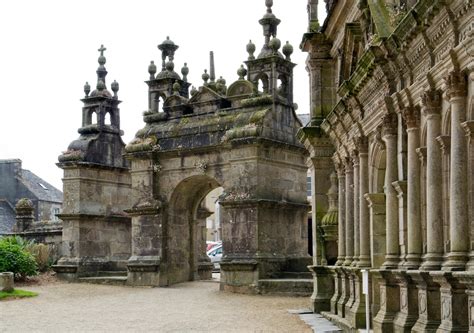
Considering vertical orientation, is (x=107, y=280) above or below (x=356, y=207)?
below

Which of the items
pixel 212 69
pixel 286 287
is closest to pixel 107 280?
pixel 286 287

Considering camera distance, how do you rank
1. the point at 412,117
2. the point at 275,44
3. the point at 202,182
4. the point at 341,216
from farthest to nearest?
1. the point at 202,182
2. the point at 275,44
3. the point at 341,216
4. the point at 412,117

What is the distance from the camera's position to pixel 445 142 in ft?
33.5

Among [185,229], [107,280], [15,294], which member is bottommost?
[15,294]

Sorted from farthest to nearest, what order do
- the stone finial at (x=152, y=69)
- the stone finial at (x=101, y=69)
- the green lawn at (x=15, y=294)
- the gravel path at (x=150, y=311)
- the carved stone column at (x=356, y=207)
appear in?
the stone finial at (x=101, y=69) < the stone finial at (x=152, y=69) < the green lawn at (x=15, y=294) < the gravel path at (x=150, y=311) < the carved stone column at (x=356, y=207)

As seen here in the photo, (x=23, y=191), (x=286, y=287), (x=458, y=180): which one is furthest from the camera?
(x=23, y=191)

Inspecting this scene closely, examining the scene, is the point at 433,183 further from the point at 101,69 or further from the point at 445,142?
the point at 101,69

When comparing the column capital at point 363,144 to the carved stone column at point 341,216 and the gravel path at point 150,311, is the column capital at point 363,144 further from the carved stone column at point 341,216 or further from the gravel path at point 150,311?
the gravel path at point 150,311

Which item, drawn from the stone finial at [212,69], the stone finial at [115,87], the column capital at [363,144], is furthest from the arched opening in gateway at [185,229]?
the column capital at [363,144]

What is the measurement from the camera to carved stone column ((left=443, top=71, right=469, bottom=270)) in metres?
9.43

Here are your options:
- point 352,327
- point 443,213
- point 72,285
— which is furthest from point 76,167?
point 443,213

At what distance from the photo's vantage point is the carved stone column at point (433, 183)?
34.1 ft

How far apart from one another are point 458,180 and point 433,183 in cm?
99

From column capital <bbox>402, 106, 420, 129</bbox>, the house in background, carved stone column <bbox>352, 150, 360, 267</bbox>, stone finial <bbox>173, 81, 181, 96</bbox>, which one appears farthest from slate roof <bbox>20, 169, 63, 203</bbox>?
column capital <bbox>402, 106, 420, 129</bbox>
